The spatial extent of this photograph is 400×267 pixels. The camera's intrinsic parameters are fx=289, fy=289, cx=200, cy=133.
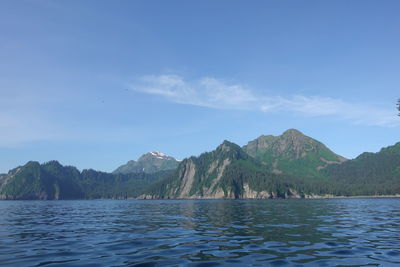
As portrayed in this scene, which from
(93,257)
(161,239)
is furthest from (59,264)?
(161,239)

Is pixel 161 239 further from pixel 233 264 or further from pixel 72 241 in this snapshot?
pixel 233 264

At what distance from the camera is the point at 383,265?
1780cm

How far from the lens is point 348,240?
27344 millimetres

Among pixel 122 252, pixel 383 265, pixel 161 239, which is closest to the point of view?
pixel 383 265

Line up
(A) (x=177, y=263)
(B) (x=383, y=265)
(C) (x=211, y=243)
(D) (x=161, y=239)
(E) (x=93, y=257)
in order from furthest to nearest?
(D) (x=161, y=239), (C) (x=211, y=243), (E) (x=93, y=257), (A) (x=177, y=263), (B) (x=383, y=265)

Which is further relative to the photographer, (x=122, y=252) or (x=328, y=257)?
(x=122, y=252)

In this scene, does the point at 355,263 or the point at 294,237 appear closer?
the point at 355,263

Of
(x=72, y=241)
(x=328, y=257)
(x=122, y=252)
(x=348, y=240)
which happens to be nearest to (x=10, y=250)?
(x=72, y=241)

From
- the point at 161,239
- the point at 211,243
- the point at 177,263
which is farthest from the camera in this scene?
the point at 161,239

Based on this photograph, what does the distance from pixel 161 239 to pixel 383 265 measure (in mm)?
19257

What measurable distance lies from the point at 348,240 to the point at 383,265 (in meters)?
10.1

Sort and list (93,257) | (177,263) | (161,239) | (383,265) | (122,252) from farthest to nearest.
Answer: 1. (161,239)
2. (122,252)
3. (93,257)
4. (177,263)
5. (383,265)

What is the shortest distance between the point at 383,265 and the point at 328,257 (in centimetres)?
336

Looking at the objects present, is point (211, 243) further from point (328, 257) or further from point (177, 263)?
point (328, 257)
